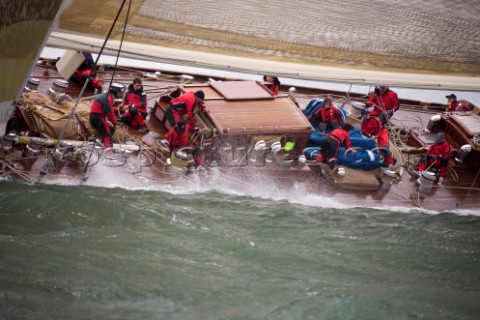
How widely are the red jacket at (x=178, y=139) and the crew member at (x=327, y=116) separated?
147cm

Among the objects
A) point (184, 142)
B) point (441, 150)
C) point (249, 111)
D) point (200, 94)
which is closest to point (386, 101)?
point (441, 150)

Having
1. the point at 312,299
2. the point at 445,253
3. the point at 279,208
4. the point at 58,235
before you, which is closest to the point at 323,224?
the point at 279,208

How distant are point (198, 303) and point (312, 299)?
0.78 meters

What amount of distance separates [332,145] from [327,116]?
0.69m

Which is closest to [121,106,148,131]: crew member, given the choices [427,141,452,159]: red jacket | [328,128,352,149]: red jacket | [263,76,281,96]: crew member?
[263,76,281,96]: crew member

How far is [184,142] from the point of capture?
760 cm

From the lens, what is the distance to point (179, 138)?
757 centimetres

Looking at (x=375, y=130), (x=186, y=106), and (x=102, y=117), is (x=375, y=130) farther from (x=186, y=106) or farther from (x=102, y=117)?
(x=102, y=117)

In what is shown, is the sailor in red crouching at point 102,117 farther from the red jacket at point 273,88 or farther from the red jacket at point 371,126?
the red jacket at point 371,126

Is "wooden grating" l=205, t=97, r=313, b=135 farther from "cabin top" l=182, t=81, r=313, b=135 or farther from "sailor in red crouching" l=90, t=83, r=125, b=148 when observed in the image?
"sailor in red crouching" l=90, t=83, r=125, b=148

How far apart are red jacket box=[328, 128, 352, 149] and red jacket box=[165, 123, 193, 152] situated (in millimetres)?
1345

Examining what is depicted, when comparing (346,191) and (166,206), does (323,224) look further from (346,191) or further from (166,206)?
(166,206)

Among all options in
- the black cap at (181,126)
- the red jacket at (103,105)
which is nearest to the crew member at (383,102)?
the black cap at (181,126)

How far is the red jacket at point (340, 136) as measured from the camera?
26.1 feet
